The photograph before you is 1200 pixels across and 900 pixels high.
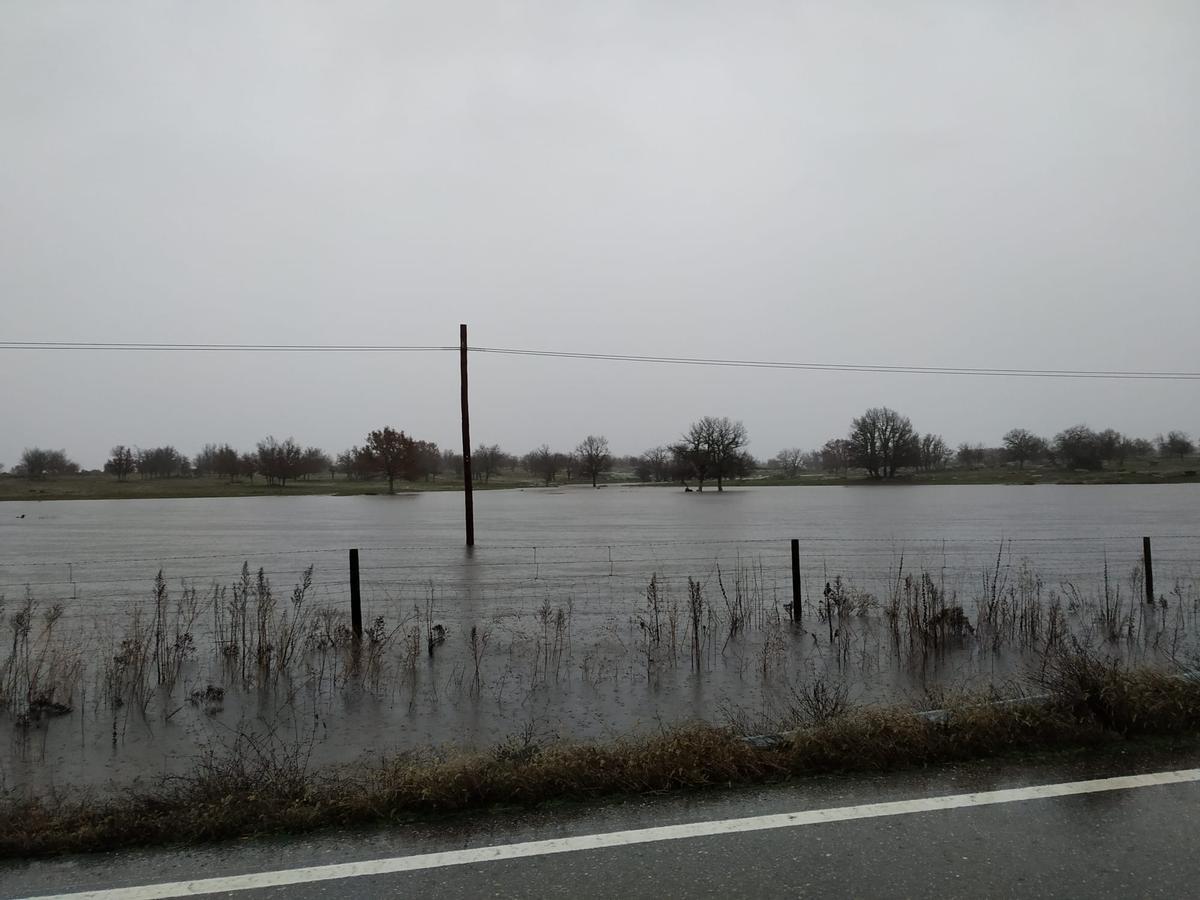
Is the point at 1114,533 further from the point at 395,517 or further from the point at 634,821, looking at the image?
the point at 395,517

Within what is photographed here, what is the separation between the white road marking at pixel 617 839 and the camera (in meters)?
3.34

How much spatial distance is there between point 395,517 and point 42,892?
138 feet

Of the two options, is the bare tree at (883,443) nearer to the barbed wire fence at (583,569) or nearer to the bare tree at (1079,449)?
the bare tree at (1079,449)

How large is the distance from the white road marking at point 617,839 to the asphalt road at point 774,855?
0.04 meters

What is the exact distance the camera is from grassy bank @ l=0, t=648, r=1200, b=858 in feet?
12.9

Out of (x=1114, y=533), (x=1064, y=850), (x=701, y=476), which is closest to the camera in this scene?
(x=1064, y=850)

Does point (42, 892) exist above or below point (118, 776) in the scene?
above

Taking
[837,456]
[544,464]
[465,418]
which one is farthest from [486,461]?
[465,418]

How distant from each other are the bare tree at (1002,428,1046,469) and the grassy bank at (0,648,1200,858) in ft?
488

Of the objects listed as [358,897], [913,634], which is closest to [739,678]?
[913,634]

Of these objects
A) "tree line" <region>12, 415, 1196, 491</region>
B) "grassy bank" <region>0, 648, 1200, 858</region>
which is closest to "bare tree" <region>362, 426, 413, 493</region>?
"tree line" <region>12, 415, 1196, 491</region>

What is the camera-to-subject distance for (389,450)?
348 ft

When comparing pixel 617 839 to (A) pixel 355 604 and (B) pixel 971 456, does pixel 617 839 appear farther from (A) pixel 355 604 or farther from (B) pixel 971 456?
(B) pixel 971 456

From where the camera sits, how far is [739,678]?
7.91 m
